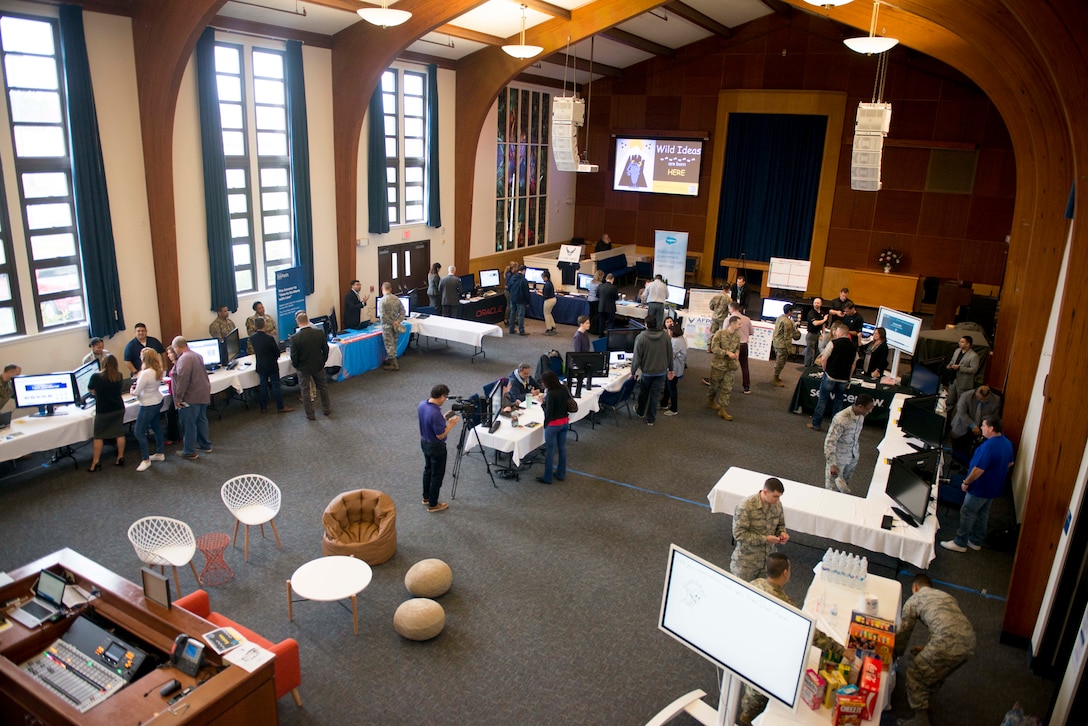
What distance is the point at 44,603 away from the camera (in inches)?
170

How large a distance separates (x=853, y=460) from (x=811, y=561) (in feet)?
3.90

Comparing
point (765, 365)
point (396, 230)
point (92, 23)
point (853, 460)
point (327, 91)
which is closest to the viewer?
point (853, 460)

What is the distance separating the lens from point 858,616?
4227 millimetres

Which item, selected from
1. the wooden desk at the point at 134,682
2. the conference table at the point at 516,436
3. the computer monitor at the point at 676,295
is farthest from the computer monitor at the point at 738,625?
the computer monitor at the point at 676,295

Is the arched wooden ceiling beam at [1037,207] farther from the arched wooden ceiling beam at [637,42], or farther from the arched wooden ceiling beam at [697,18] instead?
the arched wooden ceiling beam at [637,42]

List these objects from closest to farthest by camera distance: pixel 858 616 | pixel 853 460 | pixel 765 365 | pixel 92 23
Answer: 1. pixel 858 616
2. pixel 853 460
3. pixel 92 23
4. pixel 765 365

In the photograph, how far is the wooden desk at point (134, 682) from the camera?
11.7 feet

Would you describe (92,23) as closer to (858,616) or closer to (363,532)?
(363,532)

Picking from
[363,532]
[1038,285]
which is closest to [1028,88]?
[1038,285]

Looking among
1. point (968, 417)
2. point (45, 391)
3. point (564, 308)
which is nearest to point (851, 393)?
point (968, 417)

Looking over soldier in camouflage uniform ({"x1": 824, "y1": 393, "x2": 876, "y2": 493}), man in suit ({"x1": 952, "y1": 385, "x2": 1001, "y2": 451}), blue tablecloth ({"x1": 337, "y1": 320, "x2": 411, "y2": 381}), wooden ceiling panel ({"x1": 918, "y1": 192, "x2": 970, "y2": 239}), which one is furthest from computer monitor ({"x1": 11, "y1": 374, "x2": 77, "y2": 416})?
wooden ceiling panel ({"x1": 918, "y1": 192, "x2": 970, "y2": 239})

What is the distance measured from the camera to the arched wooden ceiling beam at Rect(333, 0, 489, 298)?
33.6 ft

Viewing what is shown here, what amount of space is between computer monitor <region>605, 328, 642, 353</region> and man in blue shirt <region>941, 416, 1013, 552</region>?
4.68 meters

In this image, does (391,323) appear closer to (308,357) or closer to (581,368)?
(308,357)
